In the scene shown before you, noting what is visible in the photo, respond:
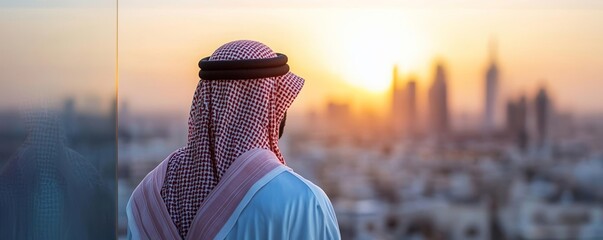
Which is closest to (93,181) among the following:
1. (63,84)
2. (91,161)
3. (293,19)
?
(91,161)

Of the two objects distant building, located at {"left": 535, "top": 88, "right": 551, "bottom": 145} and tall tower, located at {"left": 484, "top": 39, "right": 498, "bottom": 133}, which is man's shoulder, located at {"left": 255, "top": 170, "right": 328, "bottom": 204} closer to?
tall tower, located at {"left": 484, "top": 39, "right": 498, "bottom": 133}

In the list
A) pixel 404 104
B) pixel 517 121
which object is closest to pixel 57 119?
pixel 404 104

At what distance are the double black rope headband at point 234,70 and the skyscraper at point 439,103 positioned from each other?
17727 mm

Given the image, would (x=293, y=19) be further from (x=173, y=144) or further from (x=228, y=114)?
(x=228, y=114)

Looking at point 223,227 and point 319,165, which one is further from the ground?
point 223,227

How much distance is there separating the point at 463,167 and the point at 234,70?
73.5 ft

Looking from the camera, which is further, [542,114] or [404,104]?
[542,114]

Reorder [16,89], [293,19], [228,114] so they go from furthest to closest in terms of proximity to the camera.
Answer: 1. [293,19]
2. [228,114]
3. [16,89]

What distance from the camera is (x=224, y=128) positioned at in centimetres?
113

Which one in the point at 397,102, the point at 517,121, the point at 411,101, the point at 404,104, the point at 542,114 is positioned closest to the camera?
the point at 397,102

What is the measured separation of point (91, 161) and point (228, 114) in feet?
0.62

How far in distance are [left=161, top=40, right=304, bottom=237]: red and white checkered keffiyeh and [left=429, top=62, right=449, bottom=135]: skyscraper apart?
58.1 ft

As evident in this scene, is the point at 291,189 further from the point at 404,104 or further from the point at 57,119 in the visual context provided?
the point at 404,104

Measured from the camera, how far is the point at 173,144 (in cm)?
1833
